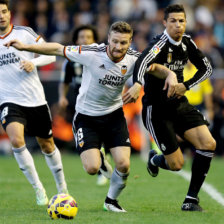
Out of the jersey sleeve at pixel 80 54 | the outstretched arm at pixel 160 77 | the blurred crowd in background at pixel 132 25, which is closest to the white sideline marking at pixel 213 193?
the outstretched arm at pixel 160 77

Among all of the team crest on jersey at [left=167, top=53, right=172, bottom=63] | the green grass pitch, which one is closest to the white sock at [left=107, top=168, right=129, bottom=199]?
the green grass pitch

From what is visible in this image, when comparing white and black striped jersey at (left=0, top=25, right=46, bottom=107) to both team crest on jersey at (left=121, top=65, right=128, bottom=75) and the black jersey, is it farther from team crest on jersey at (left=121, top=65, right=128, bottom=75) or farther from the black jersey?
the black jersey

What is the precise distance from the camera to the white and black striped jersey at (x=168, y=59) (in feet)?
25.2

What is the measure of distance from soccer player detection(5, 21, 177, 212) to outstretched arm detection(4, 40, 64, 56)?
0.03 meters

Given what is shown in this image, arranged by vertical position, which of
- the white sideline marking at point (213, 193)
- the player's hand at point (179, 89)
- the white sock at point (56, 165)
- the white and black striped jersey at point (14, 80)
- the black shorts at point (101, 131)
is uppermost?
the player's hand at point (179, 89)

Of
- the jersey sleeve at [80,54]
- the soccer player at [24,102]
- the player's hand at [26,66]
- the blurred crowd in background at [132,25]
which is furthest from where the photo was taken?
the blurred crowd in background at [132,25]

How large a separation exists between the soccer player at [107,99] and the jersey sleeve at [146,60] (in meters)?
0.11

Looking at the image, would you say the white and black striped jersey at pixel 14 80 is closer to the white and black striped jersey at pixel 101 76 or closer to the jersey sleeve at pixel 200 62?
the white and black striped jersey at pixel 101 76

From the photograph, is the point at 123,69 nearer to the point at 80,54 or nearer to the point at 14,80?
the point at 80,54

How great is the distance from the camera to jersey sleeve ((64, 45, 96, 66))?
7.43 meters

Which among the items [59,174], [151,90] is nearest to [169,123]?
[151,90]

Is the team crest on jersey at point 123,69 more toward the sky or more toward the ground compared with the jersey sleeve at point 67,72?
more toward the sky

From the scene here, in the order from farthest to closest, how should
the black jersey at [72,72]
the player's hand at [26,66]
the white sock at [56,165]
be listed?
the black jersey at [72,72], the white sock at [56,165], the player's hand at [26,66]

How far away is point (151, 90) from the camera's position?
26.5 feet
